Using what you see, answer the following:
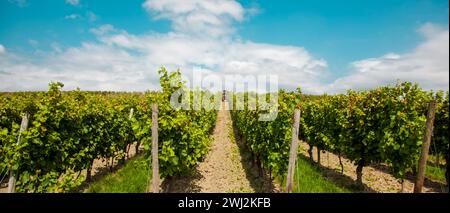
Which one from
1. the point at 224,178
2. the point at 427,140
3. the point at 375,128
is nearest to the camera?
the point at 427,140

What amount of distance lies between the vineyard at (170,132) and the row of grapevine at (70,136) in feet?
0.07

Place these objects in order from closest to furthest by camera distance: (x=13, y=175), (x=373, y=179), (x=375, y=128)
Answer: (x=13, y=175)
(x=375, y=128)
(x=373, y=179)

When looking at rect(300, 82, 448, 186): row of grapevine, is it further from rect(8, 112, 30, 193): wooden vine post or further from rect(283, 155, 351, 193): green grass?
rect(8, 112, 30, 193): wooden vine post

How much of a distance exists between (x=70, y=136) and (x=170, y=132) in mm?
2691

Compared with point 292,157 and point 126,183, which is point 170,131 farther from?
point 292,157

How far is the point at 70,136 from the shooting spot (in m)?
7.85

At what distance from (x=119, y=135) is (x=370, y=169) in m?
11.5

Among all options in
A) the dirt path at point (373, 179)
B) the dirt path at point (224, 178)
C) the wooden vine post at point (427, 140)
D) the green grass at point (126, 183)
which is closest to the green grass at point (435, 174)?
the dirt path at point (373, 179)

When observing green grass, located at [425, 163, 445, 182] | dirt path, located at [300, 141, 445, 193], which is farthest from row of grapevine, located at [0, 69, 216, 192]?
green grass, located at [425, 163, 445, 182]

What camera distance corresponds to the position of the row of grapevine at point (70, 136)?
6047 millimetres

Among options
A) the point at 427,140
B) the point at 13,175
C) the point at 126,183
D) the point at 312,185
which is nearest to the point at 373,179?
the point at 312,185

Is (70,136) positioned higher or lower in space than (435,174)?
higher

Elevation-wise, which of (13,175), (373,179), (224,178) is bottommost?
(373,179)
